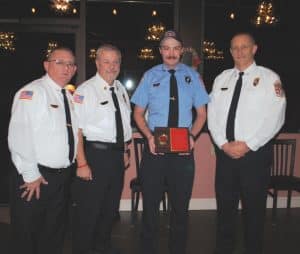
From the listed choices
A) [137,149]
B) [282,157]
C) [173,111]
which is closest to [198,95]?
[173,111]

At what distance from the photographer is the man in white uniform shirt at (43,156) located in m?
2.21

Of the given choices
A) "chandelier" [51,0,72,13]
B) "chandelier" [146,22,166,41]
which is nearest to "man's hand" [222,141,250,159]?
"chandelier" [146,22,166,41]

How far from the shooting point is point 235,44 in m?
2.88

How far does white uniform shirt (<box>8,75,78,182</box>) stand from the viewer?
2.20 m

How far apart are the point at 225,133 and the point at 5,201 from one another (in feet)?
10.1

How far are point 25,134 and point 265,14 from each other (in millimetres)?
4141

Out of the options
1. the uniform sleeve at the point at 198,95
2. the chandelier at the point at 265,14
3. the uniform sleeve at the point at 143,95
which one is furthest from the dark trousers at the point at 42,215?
the chandelier at the point at 265,14

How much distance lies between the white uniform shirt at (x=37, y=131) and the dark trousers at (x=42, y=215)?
0.31 ft

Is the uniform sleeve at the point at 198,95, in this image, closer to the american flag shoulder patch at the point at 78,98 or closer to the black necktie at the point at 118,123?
the black necktie at the point at 118,123

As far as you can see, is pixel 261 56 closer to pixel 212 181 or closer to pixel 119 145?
pixel 212 181

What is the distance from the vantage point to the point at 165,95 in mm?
2697

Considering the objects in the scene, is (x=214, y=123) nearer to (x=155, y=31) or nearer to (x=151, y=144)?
(x=151, y=144)

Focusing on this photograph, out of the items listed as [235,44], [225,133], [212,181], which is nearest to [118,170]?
[225,133]

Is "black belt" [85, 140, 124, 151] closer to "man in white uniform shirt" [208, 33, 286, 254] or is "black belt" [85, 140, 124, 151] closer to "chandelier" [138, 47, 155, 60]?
"man in white uniform shirt" [208, 33, 286, 254]
